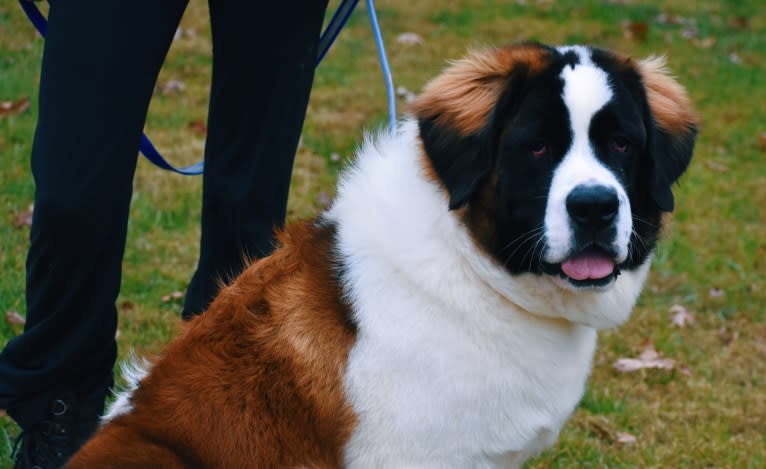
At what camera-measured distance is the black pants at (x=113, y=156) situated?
2928mm

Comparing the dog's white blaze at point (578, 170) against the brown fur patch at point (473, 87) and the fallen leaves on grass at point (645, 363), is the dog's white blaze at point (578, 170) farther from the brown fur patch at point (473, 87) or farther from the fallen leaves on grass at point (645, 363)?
the fallen leaves on grass at point (645, 363)

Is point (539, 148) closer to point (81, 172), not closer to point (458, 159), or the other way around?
point (458, 159)

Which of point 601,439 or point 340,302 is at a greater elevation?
point 340,302

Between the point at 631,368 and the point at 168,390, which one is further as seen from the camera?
the point at 631,368

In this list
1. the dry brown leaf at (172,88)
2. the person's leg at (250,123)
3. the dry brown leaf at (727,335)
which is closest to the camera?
the person's leg at (250,123)

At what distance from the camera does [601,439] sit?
14.0ft

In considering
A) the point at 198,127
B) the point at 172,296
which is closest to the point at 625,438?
the point at 172,296

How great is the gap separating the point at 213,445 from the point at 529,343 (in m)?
0.97

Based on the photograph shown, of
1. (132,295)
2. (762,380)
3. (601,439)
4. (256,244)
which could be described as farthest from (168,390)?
(762,380)

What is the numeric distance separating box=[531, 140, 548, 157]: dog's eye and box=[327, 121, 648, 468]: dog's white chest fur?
304 mm

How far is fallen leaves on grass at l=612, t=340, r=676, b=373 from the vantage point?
193 inches

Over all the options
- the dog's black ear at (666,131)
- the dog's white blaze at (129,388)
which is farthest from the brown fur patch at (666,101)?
the dog's white blaze at (129,388)

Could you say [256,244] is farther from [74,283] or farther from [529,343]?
[529,343]

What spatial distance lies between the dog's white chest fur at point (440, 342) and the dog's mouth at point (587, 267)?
11 centimetres
